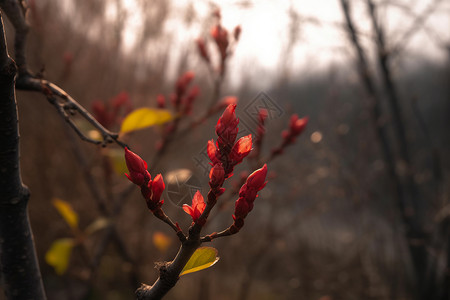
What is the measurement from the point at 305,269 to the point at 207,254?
14.2 ft

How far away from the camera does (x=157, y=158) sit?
1.84 metres

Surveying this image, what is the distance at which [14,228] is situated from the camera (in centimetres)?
66

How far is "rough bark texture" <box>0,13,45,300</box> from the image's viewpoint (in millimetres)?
607

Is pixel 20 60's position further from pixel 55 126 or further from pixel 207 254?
pixel 55 126

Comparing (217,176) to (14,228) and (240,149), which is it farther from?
(14,228)

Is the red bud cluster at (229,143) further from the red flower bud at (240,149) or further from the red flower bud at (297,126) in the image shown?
the red flower bud at (297,126)

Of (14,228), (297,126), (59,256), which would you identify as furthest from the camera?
(59,256)

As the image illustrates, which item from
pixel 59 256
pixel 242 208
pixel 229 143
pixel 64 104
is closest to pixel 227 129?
pixel 229 143

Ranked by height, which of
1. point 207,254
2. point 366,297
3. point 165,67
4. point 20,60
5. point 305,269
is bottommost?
point 305,269

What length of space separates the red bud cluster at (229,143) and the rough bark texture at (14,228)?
381 mm

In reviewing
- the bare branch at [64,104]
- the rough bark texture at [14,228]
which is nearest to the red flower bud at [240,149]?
the bare branch at [64,104]

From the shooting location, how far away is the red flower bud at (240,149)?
1.65 feet

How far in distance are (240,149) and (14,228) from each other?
49 centimetres

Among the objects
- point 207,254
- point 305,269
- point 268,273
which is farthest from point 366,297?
point 268,273
